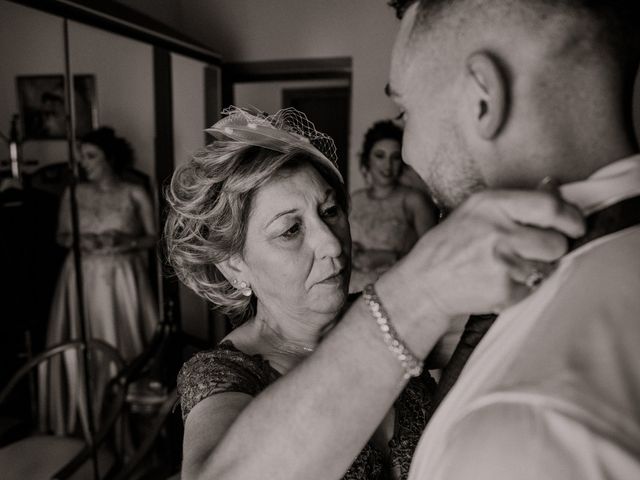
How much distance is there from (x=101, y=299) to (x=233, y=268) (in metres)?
1.67

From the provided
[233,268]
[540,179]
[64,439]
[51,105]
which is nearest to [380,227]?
[51,105]

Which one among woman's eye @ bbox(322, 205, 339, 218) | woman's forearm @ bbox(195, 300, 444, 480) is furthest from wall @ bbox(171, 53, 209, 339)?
woman's forearm @ bbox(195, 300, 444, 480)

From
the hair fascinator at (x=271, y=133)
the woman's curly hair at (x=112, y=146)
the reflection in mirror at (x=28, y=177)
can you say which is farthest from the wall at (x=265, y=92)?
the hair fascinator at (x=271, y=133)

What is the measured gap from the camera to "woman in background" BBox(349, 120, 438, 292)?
124 inches

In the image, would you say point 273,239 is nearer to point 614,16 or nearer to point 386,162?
point 614,16

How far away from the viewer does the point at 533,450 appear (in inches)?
15.8

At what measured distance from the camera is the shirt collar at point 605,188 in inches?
20.4

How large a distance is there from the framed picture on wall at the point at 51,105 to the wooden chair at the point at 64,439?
36.5 inches

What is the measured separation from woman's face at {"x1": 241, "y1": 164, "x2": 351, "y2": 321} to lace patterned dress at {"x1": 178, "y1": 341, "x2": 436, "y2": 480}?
6.3 inches

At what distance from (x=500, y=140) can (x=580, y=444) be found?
1.03ft

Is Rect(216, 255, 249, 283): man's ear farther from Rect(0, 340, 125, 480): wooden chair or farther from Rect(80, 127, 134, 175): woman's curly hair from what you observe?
Rect(80, 127, 134, 175): woman's curly hair

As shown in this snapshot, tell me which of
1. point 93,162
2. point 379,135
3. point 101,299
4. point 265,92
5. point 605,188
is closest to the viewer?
point 605,188

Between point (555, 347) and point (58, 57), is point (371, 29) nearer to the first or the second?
point (58, 57)

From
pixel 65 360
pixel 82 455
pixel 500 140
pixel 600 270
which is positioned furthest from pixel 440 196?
pixel 65 360
